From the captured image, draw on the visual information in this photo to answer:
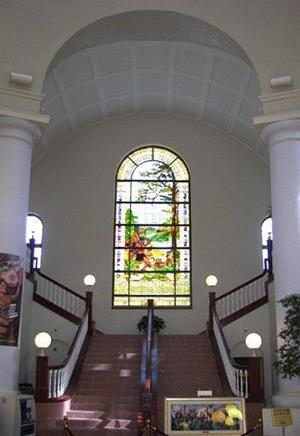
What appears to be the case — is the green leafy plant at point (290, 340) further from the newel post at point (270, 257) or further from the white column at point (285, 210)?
the newel post at point (270, 257)

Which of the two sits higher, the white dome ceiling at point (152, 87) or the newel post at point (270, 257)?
the white dome ceiling at point (152, 87)

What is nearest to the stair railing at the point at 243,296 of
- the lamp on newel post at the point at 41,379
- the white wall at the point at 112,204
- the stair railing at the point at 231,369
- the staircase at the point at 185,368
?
the white wall at the point at 112,204

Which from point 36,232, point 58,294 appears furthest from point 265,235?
point 36,232

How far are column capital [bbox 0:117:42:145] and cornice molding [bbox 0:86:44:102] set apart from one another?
540 millimetres

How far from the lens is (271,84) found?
13555mm

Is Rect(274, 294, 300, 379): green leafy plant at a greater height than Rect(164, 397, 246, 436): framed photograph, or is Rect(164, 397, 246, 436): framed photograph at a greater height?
Rect(274, 294, 300, 379): green leafy plant

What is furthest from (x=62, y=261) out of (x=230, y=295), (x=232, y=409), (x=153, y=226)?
(x=232, y=409)

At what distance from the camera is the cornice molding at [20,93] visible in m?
13.5

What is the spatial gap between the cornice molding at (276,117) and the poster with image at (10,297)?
559cm

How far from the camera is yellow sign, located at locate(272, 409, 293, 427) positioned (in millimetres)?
10384

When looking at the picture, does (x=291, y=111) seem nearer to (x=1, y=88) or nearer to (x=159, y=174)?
(x=1, y=88)

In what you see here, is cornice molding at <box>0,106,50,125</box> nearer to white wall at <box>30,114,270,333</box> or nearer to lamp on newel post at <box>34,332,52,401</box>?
lamp on newel post at <box>34,332,52,401</box>

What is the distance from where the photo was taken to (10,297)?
12773 mm

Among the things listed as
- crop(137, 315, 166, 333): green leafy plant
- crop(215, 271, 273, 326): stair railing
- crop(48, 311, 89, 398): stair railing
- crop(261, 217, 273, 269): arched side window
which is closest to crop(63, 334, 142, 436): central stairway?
crop(48, 311, 89, 398): stair railing
